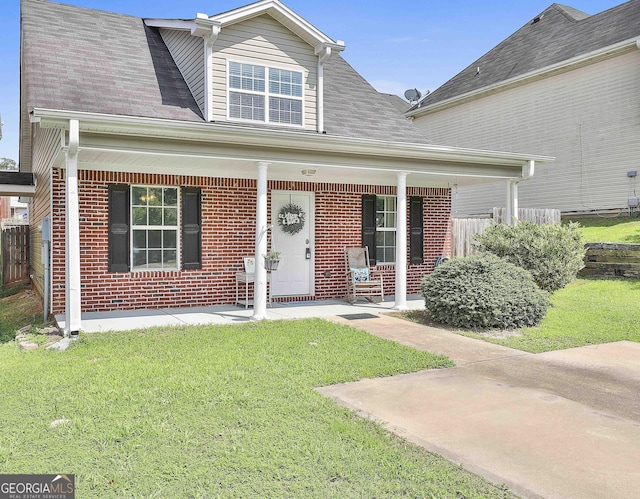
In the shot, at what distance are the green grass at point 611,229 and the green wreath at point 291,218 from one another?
6.56 meters

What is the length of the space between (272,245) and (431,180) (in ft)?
12.1

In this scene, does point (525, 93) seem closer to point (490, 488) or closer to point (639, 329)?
point (639, 329)

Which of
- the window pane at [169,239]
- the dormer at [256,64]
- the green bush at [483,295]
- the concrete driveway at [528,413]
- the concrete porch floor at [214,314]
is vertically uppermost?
the dormer at [256,64]

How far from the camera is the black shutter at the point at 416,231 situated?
1172 cm

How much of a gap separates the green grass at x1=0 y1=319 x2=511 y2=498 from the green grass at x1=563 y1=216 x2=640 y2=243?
9.28 metres

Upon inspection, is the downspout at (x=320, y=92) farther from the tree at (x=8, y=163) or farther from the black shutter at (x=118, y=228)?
the tree at (x=8, y=163)

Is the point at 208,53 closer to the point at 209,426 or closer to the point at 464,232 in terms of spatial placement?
the point at 464,232

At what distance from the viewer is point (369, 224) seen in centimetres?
1127

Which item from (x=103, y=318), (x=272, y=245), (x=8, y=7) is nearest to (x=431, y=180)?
(x=272, y=245)

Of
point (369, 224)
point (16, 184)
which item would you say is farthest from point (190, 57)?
point (16, 184)

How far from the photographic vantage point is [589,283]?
11.6m

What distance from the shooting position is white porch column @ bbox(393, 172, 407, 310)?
930 centimetres

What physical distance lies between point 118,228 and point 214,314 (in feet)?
7.21

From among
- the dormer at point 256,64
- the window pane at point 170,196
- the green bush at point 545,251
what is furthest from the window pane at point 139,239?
the green bush at point 545,251
